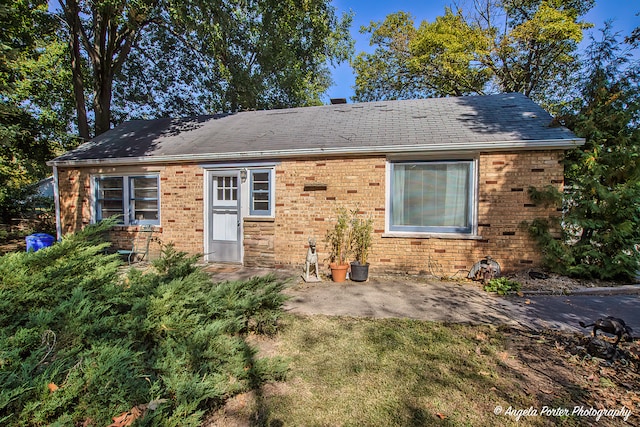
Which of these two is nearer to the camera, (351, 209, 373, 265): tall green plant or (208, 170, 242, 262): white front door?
(351, 209, 373, 265): tall green plant

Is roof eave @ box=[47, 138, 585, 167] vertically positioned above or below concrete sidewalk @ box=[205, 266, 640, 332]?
above

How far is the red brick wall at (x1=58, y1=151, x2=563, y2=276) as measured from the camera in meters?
6.18

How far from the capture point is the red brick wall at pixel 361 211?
6.18m

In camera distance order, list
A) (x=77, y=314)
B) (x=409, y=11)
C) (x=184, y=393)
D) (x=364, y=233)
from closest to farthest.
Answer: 1. (x=184, y=393)
2. (x=77, y=314)
3. (x=364, y=233)
4. (x=409, y=11)

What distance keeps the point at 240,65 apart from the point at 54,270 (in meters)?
11.1

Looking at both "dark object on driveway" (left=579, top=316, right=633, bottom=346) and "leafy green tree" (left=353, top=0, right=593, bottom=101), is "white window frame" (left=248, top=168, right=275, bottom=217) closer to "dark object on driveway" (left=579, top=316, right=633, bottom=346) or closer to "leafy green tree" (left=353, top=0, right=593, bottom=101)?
"dark object on driveway" (left=579, top=316, right=633, bottom=346)

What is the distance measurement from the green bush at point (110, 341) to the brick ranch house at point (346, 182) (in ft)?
9.55

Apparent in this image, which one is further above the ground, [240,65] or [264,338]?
[240,65]

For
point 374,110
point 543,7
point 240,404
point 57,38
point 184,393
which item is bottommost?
point 240,404

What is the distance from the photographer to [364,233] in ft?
22.1

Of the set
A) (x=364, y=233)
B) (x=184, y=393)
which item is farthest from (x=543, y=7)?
(x=184, y=393)

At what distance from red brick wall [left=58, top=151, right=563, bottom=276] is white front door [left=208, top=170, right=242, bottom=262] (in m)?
0.28

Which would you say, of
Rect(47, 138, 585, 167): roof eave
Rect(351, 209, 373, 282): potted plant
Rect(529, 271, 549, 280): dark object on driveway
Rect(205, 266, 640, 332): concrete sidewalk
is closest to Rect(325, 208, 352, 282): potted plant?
Rect(351, 209, 373, 282): potted plant

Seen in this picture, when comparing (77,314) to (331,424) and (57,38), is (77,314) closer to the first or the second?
(331,424)
